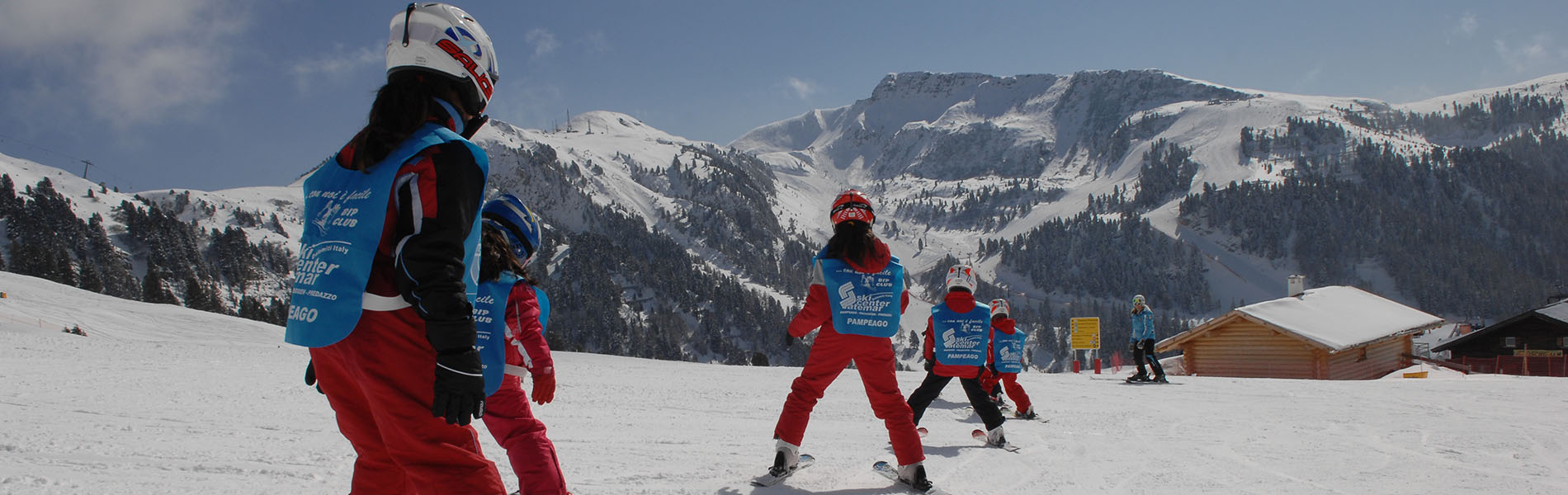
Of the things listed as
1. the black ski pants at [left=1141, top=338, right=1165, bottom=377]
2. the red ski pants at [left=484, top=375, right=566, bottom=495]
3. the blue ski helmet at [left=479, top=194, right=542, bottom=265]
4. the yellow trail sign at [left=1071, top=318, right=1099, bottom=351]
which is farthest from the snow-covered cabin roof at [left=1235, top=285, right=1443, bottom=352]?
the red ski pants at [left=484, top=375, right=566, bottom=495]

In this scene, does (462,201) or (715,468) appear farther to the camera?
(715,468)

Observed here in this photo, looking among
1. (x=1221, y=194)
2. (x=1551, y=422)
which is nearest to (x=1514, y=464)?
(x=1551, y=422)

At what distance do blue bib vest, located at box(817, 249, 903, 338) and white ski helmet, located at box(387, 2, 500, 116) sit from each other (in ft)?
7.46

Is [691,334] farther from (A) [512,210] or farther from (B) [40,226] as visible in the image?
(A) [512,210]

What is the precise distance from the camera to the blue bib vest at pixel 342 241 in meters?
2.00

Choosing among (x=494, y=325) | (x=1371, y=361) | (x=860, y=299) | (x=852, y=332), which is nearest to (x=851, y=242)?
(x=860, y=299)

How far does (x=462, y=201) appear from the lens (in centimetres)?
204

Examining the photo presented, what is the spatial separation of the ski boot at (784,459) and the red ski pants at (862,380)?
0.12 feet

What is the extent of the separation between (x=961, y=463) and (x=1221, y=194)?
211588 millimetres

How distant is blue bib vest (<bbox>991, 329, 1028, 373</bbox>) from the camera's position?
793 centimetres

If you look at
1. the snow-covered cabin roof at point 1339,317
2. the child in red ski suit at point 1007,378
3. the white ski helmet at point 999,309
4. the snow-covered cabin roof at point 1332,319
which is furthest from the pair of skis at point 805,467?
the snow-covered cabin roof at point 1339,317

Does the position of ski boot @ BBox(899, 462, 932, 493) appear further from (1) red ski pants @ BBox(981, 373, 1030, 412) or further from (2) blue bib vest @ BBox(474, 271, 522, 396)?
(1) red ski pants @ BBox(981, 373, 1030, 412)

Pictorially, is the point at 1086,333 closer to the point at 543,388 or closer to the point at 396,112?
the point at 543,388

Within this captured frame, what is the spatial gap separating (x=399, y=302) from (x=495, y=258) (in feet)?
3.69
